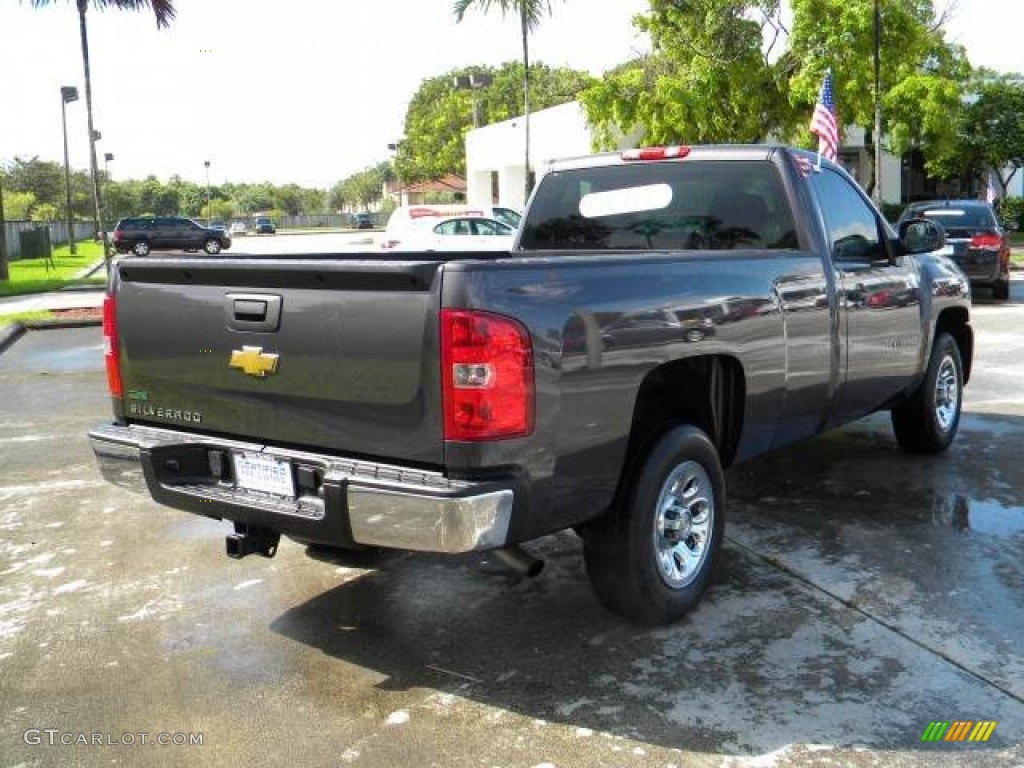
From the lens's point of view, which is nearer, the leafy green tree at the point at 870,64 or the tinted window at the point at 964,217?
the tinted window at the point at 964,217

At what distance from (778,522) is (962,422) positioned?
3187mm

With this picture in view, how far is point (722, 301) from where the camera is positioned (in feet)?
14.0

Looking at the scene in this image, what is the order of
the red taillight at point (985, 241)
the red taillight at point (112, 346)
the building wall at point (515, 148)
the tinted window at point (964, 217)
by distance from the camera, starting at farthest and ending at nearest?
1. the building wall at point (515, 148)
2. the tinted window at point (964, 217)
3. the red taillight at point (985, 241)
4. the red taillight at point (112, 346)

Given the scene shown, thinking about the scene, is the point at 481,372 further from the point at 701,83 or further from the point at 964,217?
the point at 701,83

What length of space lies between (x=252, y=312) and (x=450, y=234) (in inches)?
810

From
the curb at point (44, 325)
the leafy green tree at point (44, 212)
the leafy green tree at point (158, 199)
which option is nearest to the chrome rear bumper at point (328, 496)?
the curb at point (44, 325)

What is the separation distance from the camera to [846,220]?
18.3 feet

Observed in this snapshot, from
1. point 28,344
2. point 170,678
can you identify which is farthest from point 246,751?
point 28,344

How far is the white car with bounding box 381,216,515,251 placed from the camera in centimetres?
2297

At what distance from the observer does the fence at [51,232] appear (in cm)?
3947

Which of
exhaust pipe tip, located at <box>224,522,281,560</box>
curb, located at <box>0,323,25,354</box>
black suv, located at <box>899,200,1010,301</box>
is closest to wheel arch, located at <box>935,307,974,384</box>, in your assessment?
exhaust pipe tip, located at <box>224,522,281,560</box>

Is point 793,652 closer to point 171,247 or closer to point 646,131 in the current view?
point 646,131

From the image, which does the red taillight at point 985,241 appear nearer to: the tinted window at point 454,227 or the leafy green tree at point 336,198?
the tinted window at point 454,227

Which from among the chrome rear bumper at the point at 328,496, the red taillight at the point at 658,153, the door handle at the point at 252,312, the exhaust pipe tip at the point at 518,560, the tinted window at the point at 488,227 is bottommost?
the exhaust pipe tip at the point at 518,560
